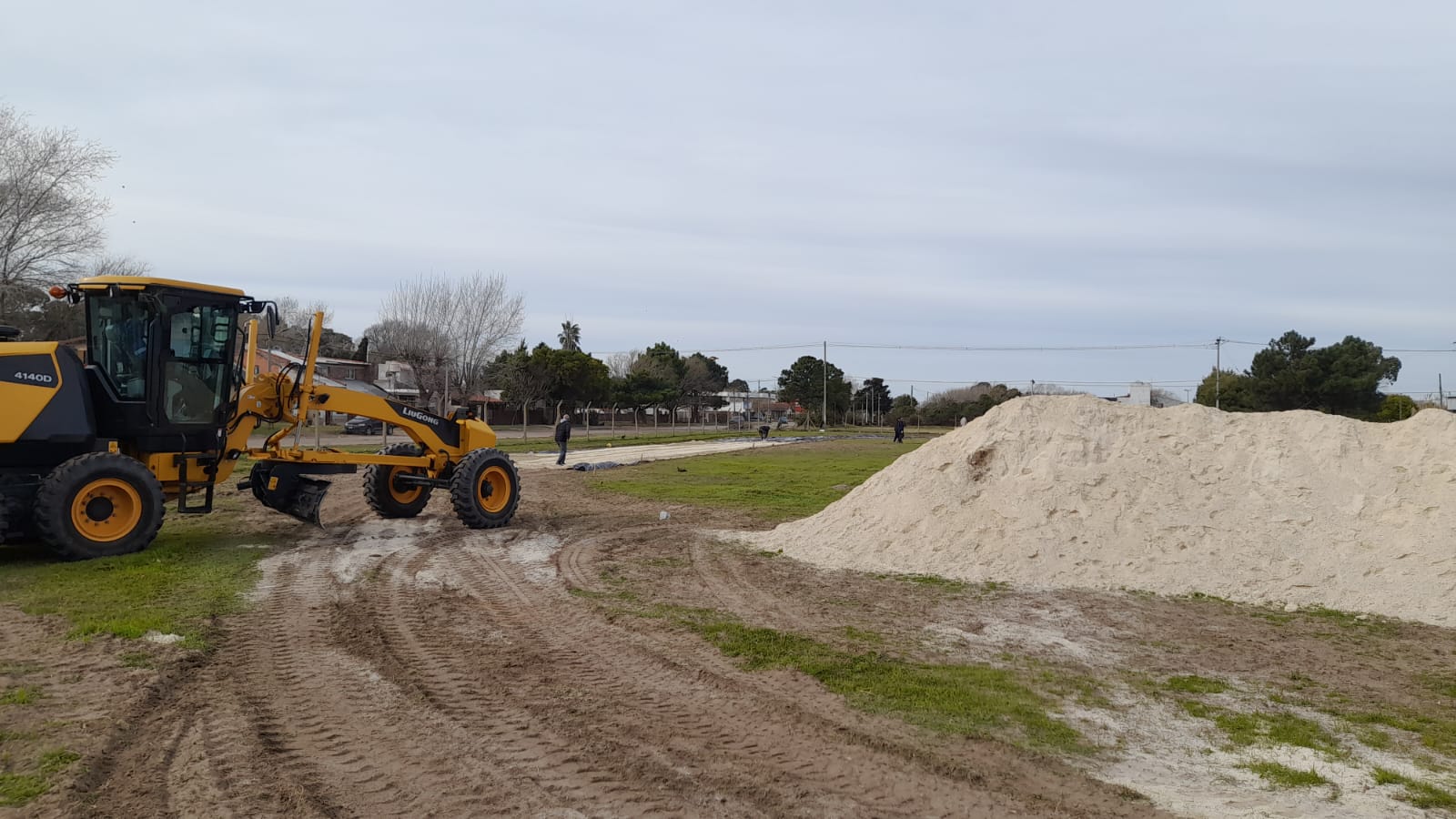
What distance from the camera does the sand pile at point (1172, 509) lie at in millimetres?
10219

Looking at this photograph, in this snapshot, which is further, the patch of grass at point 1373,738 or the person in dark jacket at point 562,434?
the person in dark jacket at point 562,434

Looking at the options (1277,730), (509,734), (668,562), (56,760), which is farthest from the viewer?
(668,562)

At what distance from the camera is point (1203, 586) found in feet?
33.7

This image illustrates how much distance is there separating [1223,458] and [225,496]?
678 inches

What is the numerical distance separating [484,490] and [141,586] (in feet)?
19.2

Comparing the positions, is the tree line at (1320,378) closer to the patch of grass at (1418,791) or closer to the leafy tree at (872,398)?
the leafy tree at (872,398)

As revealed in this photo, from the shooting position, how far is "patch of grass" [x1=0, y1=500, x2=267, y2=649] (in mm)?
7730

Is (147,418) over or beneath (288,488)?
over

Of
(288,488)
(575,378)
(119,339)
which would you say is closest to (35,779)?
(119,339)

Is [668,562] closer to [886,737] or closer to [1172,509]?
[1172,509]

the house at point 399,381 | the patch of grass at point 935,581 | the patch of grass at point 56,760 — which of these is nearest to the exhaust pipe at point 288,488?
the patch of grass at point 935,581

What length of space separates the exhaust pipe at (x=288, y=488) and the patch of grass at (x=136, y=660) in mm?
6011

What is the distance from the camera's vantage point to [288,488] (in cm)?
1286

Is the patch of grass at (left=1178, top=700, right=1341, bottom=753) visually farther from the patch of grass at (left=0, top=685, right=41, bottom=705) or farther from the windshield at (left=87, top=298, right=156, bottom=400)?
Result: the windshield at (left=87, top=298, right=156, bottom=400)
